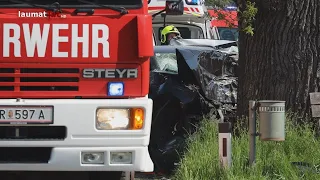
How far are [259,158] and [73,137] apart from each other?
2274 millimetres

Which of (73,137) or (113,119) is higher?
(113,119)

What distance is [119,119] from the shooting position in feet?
17.9

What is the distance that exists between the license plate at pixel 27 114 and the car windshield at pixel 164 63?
354 cm

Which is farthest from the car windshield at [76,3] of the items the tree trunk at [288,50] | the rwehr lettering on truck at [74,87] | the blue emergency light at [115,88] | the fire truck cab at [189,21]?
the fire truck cab at [189,21]

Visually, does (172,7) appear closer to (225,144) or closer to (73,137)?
(225,144)

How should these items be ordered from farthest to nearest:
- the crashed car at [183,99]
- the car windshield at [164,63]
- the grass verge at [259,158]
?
the car windshield at [164,63] < the crashed car at [183,99] < the grass verge at [259,158]

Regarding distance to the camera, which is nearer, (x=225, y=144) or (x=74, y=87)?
(x=74, y=87)

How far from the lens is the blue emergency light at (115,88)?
216 inches

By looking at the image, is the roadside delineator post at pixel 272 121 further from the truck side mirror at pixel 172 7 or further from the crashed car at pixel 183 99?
the crashed car at pixel 183 99

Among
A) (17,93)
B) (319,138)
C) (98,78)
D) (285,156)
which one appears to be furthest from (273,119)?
(17,93)

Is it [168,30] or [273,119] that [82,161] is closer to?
[273,119]

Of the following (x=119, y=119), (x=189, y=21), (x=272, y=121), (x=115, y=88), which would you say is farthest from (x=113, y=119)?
(x=189, y=21)

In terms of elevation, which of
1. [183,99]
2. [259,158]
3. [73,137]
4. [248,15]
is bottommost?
[259,158]

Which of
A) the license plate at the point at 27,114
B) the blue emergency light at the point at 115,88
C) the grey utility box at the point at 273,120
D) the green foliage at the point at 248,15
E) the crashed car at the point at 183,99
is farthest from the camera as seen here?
the crashed car at the point at 183,99
